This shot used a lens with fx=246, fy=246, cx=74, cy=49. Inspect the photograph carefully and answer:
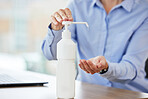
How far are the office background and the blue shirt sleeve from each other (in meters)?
2.39

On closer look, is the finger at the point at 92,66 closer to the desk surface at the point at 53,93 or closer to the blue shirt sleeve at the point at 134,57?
the desk surface at the point at 53,93

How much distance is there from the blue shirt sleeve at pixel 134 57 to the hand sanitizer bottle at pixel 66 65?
52 centimetres

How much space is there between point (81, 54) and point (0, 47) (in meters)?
3.20

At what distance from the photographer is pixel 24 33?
4.21 metres

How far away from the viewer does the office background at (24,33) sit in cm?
382

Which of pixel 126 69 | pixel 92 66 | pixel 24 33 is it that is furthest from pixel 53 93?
pixel 24 33

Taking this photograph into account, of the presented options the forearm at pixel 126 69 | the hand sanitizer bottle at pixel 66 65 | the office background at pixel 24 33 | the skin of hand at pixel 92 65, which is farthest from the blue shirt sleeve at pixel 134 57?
the office background at pixel 24 33

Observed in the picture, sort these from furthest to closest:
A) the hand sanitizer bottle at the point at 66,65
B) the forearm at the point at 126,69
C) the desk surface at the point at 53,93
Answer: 1. the forearm at the point at 126,69
2. the desk surface at the point at 53,93
3. the hand sanitizer bottle at the point at 66,65

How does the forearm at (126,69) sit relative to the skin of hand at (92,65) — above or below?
below

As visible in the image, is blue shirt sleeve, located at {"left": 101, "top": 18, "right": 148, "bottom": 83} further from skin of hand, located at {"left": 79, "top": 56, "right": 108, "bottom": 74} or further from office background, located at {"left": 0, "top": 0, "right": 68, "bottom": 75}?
office background, located at {"left": 0, "top": 0, "right": 68, "bottom": 75}

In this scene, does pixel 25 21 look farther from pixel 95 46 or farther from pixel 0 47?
pixel 95 46

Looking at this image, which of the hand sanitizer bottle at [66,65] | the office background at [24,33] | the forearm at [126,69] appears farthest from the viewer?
the office background at [24,33]

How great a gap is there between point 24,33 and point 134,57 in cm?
306

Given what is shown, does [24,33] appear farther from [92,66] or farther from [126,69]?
[92,66]
